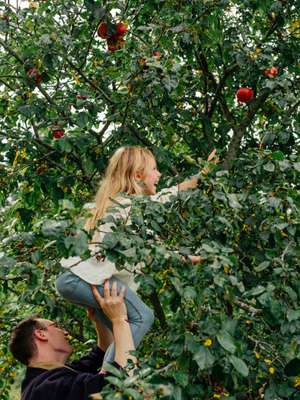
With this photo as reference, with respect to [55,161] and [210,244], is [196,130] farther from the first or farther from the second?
[210,244]

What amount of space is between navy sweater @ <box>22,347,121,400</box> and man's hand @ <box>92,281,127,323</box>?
0.78 ft

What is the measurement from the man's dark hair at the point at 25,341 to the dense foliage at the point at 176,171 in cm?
14

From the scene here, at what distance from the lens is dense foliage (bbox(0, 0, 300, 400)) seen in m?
2.43

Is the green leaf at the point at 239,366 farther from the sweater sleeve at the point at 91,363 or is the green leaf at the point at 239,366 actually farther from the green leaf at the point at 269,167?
the sweater sleeve at the point at 91,363

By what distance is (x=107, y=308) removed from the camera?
3.04m

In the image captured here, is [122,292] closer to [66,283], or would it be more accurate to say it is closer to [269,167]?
[66,283]

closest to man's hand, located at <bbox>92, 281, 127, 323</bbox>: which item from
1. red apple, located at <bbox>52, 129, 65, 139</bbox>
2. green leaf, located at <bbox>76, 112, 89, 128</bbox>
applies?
green leaf, located at <bbox>76, 112, 89, 128</bbox>

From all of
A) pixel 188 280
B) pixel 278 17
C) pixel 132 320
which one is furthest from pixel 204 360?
pixel 278 17

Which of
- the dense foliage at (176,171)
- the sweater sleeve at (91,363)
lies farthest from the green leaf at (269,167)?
the sweater sleeve at (91,363)

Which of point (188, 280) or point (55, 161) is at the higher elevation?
point (55, 161)

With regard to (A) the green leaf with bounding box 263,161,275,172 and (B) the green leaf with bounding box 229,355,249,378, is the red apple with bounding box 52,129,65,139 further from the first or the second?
(B) the green leaf with bounding box 229,355,249,378

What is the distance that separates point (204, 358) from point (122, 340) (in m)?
0.78

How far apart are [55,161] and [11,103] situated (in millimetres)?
454

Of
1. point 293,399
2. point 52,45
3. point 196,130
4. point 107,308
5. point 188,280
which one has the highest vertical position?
point 52,45
